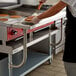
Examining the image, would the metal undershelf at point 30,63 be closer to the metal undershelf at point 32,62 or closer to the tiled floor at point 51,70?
the metal undershelf at point 32,62

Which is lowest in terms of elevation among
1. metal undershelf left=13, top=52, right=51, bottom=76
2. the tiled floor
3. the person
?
the tiled floor

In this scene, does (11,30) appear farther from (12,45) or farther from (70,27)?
(70,27)

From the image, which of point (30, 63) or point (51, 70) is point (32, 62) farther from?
point (51, 70)

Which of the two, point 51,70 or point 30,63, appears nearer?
point 30,63

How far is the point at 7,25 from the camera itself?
1.82m

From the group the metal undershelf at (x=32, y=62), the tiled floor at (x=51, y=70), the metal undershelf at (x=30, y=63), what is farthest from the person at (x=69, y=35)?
the tiled floor at (x=51, y=70)

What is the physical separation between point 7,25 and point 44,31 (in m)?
1.02

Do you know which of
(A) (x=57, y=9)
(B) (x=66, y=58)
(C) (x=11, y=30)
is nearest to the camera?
(A) (x=57, y=9)

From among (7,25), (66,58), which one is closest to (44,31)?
(7,25)

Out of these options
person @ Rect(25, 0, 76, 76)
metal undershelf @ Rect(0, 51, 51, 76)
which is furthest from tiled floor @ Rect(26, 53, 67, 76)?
person @ Rect(25, 0, 76, 76)

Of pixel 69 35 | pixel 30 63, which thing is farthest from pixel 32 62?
pixel 69 35

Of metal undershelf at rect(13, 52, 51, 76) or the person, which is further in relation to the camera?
metal undershelf at rect(13, 52, 51, 76)

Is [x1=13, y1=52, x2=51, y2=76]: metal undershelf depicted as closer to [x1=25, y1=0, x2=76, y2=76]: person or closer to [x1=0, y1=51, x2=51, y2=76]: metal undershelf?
[x1=0, y1=51, x2=51, y2=76]: metal undershelf

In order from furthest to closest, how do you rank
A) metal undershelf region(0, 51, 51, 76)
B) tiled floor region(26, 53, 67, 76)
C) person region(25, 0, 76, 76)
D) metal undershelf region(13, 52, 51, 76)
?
1. tiled floor region(26, 53, 67, 76)
2. metal undershelf region(13, 52, 51, 76)
3. metal undershelf region(0, 51, 51, 76)
4. person region(25, 0, 76, 76)
